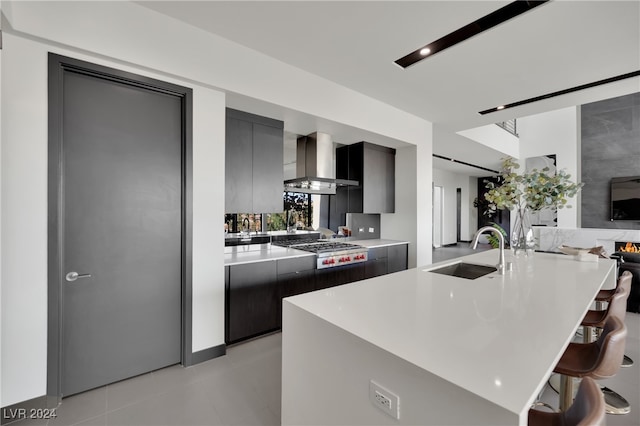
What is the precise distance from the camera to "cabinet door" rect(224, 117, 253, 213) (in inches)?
117

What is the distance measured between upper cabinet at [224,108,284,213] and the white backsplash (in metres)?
6.32

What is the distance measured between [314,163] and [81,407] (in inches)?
128

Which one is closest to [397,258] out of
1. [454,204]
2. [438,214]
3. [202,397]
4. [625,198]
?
[202,397]

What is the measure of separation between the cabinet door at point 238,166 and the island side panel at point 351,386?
5.78ft

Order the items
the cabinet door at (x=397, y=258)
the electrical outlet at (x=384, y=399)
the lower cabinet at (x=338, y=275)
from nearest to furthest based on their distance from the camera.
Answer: the electrical outlet at (x=384, y=399) < the lower cabinet at (x=338, y=275) < the cabinet door at (x=397, y=258)

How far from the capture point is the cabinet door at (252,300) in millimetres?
2822

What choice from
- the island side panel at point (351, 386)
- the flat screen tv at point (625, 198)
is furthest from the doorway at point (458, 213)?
the island side panel at point (351, 386)

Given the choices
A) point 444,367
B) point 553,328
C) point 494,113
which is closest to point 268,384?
point 444,367

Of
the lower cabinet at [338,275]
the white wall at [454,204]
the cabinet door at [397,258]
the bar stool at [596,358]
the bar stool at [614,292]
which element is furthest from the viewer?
the white wall at [454,204]

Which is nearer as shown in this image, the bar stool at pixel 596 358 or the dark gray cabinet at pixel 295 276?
the bar stool at pixel 596 358

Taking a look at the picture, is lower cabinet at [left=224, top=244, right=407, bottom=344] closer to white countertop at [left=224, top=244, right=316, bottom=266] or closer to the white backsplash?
white countertop at [left=224, top=244, right=316, bottom=266]

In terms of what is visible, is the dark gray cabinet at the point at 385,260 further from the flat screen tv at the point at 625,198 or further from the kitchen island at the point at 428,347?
the flat screen tv at the point at 625,198

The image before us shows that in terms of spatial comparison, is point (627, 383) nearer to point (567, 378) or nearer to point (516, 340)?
point (567, 378)

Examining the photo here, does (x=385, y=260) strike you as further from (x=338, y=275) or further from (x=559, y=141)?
(x=559, y=141)
